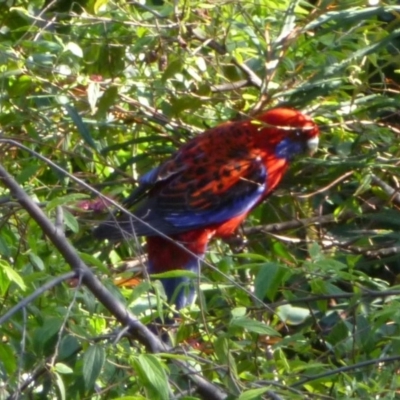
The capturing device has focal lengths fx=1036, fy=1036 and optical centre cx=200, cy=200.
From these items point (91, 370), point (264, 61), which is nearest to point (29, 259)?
point (91, 370)

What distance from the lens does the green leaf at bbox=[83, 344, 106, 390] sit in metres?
1.44

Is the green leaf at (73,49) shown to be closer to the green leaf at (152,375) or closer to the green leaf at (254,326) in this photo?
the green leaf at (254,326)

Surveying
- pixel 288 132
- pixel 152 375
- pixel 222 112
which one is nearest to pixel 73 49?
pixel 222 112

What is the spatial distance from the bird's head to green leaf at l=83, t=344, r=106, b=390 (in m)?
1.29

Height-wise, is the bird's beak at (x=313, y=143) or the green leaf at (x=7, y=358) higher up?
the green leaf at (x=7, y=358)

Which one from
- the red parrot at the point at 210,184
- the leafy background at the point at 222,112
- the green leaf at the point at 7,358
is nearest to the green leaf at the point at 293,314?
the leafy background at the point at 222,112

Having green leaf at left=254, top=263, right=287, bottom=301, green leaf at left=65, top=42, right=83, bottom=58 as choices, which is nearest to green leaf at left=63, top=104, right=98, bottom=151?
green leaf at left=65, top=42, right=83, bottom=58

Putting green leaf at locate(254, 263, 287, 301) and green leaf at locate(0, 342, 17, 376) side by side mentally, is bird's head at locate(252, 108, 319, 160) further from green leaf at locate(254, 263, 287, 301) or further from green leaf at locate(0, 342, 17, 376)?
green leaf at locate(0, 342, 17, 376)

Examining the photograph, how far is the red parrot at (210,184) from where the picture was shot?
9.84 ft

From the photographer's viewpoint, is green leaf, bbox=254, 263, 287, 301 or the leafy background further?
the leafy background

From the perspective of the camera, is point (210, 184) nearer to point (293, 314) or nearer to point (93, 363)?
point (293, 314)

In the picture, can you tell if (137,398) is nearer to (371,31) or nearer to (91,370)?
(91,370)

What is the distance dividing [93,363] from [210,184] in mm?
1768

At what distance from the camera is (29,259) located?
213cm
